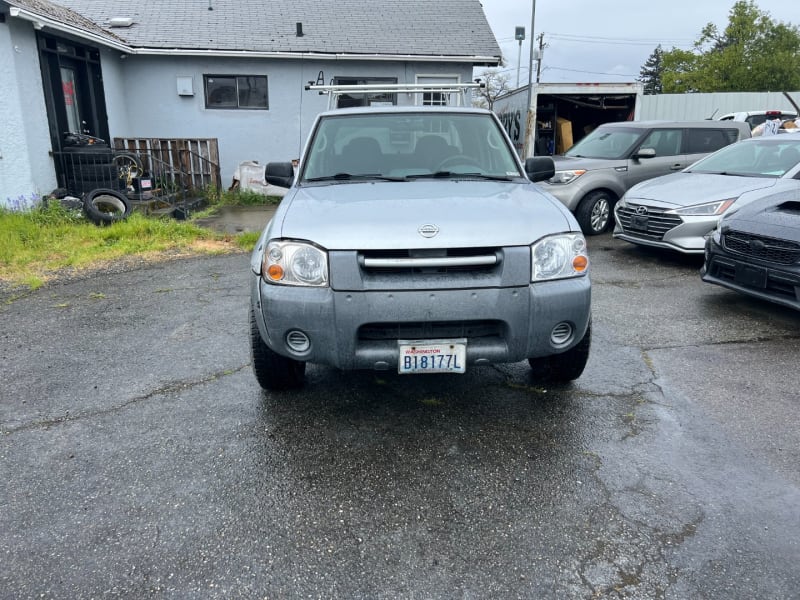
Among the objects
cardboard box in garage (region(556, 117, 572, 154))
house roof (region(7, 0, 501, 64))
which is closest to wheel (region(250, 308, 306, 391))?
house roof (region(7, 0, 501, 64))

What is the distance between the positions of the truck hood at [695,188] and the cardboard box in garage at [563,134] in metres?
11.5

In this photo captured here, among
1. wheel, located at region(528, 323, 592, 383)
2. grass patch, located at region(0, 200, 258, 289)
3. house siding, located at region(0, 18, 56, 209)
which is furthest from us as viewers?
house siding, located at region(0, 18, 56, 209)

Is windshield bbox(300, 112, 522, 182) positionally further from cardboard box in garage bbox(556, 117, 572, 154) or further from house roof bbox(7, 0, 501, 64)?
cardboard box in garage bbox(556, 117, 572, 154)

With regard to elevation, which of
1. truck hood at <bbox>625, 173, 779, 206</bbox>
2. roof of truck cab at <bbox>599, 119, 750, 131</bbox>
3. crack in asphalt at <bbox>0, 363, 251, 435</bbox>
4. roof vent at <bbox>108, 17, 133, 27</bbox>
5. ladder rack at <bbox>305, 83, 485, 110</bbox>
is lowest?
crack in asphalt at <bbox>0, 363, 251, 435</bbox>

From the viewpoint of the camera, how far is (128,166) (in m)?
11.5

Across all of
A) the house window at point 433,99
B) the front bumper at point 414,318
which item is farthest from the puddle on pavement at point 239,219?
the front bumper at point 414,318

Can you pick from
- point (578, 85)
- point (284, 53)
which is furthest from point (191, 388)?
point (578, 85)

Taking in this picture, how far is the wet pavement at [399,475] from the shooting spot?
231 centimetres

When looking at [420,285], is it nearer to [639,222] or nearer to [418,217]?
[418,217]

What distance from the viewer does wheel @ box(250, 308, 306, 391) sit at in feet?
11.5

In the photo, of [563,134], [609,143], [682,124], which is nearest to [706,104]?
[563,134]

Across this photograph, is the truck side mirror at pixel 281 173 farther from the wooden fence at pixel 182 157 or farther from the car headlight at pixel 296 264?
the wooden fence at pixel 182 157

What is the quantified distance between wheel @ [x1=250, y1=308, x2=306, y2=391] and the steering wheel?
1.72 meters

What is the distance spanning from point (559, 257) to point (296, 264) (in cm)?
135
